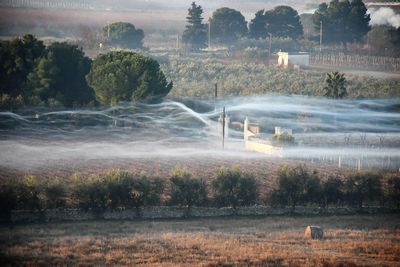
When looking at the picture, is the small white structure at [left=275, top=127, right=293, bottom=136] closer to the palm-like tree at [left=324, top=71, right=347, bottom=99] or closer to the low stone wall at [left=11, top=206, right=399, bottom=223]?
the palm-like tree at [left=324, top=71, right=347, bottom=99]

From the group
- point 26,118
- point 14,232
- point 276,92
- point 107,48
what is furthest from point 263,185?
point 107,48

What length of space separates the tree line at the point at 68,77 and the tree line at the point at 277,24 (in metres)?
17.7

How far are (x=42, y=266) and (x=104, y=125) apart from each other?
13.6 meters

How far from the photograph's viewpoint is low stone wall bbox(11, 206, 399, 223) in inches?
605

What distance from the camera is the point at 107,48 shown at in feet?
130

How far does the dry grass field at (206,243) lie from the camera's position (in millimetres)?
12539

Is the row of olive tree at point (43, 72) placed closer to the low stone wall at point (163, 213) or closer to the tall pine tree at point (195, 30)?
the low stone wall at point (163, 213)

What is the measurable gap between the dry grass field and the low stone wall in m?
0.39

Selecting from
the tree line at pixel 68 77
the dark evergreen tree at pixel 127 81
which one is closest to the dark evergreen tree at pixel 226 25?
the tree line at pixel 68 77

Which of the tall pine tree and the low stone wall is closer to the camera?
the low stone wall

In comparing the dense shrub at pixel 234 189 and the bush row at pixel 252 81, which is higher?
the bush row at pixel 252 81

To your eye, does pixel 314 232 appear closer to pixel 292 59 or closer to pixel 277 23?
pixel 292 59

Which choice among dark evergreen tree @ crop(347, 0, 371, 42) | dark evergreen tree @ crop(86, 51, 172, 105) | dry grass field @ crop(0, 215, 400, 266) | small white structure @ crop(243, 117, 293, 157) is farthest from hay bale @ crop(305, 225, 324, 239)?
dark evergreen tree @ crop(347, 0, 371, 42)

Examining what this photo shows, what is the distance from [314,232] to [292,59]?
2843cm
